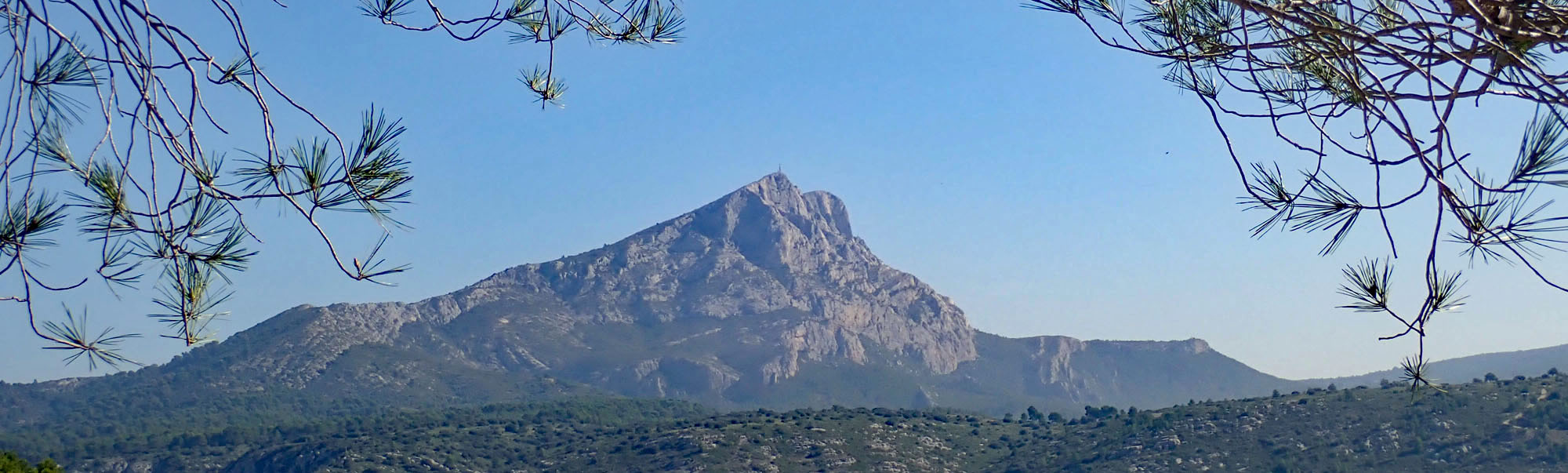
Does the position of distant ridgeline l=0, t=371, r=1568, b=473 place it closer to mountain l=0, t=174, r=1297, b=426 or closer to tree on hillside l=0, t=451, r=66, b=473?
mountain l=0, t=174, r=1297, b=426

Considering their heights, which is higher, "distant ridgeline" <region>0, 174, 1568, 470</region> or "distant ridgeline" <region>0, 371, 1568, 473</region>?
"distant ridgeline" <region>0, 174, 1568, 470</region>

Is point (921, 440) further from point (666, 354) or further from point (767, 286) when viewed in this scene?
point (767, 286)

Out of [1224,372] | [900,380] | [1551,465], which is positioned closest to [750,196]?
[900,380]

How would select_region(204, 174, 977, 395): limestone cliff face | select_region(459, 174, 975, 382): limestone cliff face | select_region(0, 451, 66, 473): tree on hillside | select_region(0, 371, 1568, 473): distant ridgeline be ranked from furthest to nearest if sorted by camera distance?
select_region(459, 174, 975, 382): limestone cliff face < select_region(204, 174, 977, 395): limestone cliff face < select_region(0, 371, 1568, 473): distant ridgeline < select_region(0, 451, 66, 473): tree on hillside

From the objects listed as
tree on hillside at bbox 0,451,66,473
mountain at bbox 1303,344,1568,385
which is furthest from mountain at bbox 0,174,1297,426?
tree on hillside at bbox 0,451,66,473

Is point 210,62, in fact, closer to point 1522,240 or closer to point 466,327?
point 1522,240

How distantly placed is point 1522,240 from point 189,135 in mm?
4430

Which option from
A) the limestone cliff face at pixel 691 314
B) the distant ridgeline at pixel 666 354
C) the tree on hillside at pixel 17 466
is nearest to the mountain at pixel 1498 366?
the distant ridgeline at pixel 666 354

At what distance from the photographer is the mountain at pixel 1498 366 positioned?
10113 centimetres

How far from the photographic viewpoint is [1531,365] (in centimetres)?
10681

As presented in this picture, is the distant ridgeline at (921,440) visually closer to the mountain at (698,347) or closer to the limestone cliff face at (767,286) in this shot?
Answer: the mountain at (698,347)

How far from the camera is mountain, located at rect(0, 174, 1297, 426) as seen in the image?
11019 centimetres

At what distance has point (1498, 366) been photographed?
117m

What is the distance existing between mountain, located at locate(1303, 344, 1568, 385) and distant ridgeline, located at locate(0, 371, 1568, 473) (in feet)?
150
